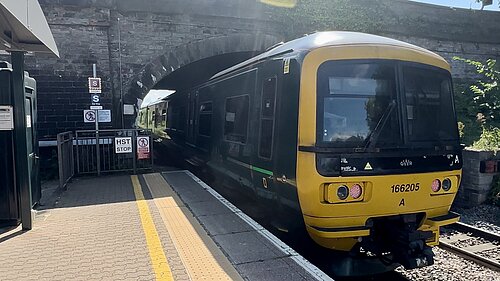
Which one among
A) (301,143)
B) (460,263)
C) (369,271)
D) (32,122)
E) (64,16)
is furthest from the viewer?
(64,16)

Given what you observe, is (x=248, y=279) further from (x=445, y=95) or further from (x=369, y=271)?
(x=445, y=95)

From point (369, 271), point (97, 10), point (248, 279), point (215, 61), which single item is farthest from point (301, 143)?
point (215, 61)

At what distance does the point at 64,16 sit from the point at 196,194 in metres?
7.69

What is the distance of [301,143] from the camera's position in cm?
431

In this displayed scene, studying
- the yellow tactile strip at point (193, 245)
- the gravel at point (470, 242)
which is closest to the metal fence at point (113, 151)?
the yellow tactile strip at point (193, 245)

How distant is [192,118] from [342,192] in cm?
751

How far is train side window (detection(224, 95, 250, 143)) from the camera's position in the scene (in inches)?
250

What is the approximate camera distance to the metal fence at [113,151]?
1013cm

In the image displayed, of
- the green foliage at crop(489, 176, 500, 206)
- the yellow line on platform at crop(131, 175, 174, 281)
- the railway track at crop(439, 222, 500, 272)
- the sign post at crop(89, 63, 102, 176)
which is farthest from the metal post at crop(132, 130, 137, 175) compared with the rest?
the green foliage at crop(489, 176, 500, 206)

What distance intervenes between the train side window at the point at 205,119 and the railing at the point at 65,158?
3.23 metres

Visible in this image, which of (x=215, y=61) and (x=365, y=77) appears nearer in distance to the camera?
(x=365, y=77)

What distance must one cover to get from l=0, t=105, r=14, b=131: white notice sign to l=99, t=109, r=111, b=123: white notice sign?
257 inches

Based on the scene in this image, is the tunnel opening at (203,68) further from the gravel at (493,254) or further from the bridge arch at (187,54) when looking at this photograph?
the gravel at (493,254)

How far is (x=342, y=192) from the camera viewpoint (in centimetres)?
424
